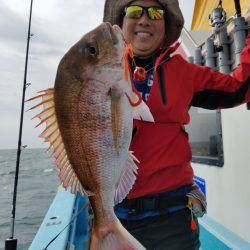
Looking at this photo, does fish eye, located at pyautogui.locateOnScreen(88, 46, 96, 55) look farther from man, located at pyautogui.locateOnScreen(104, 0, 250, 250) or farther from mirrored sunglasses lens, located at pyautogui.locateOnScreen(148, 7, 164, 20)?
mirrored sunglasses lens, located at pyautogui.locateOnScreen(148, 7, 164, 20)

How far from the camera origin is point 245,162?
368 centimetres

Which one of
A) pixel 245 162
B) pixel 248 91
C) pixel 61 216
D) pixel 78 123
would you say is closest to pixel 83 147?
pixel 78 123

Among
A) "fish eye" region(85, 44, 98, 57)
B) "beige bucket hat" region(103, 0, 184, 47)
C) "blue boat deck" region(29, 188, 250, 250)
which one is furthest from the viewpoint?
"blue boat deck" region(29, 188, 250, 250)

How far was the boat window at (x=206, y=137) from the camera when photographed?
4.39m

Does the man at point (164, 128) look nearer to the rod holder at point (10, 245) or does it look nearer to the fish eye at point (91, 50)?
the fish eye at point (91, 50)

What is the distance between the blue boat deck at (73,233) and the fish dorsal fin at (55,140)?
1265 mm

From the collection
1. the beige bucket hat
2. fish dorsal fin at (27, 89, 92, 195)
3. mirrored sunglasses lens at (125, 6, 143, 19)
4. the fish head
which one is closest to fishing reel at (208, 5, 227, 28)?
the beige bucket hat

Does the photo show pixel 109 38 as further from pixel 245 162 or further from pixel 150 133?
pixel 245 162

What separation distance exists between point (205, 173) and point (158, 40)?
2.71m

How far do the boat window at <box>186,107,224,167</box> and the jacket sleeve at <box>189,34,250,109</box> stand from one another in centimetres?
185

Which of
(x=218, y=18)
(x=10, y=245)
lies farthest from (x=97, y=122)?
(x=218, y=18)

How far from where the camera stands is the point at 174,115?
92.4 inches

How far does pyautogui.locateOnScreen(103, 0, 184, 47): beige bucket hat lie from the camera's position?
266 cm

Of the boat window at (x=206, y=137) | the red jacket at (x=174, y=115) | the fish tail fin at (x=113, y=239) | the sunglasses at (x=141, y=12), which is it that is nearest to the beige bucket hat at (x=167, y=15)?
the sunglasses at (x=141, y=12)
